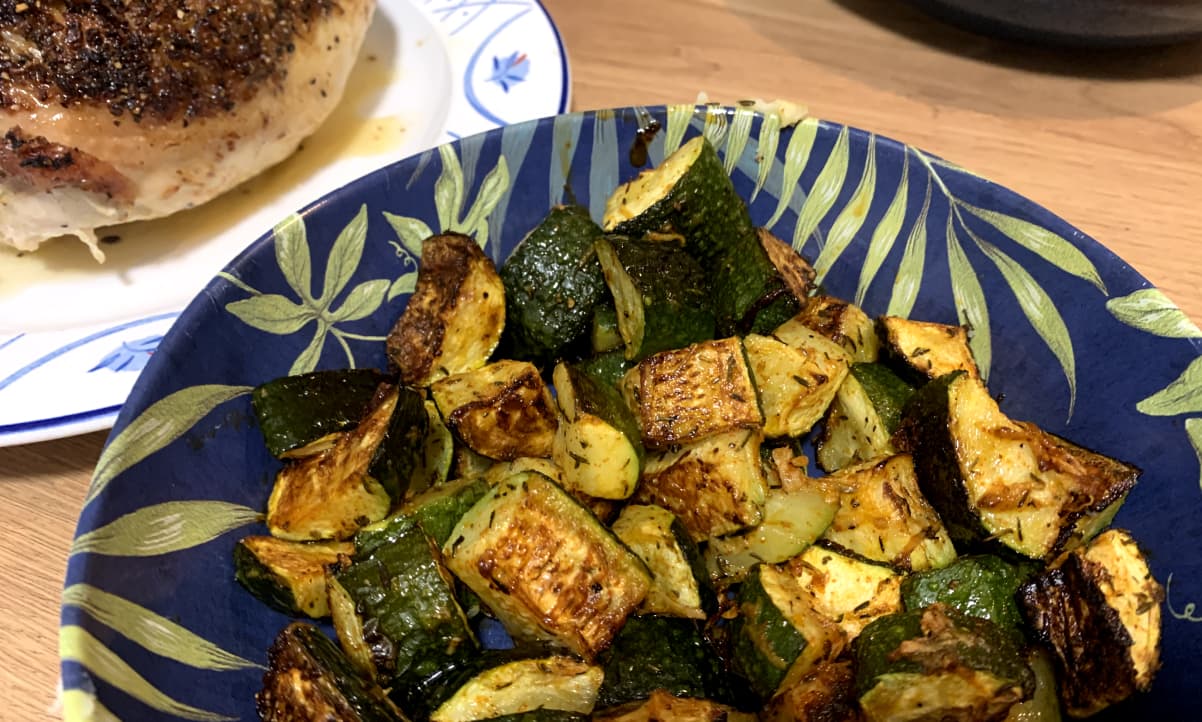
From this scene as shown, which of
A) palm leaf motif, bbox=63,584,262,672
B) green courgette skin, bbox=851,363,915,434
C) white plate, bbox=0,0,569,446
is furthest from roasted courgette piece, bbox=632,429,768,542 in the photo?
white plate, bbox=0,0,569,446

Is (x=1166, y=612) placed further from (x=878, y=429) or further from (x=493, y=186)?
(x=493, y=186)

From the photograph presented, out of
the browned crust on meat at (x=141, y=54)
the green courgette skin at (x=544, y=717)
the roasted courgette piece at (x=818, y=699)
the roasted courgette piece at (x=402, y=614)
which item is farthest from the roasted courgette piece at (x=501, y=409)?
the browned crust on meat at (x=141, y=54)

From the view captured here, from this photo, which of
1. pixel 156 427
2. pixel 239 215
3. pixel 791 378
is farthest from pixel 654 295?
pixel 239 215

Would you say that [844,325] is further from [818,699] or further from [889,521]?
[818,699]

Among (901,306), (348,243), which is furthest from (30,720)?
(901,306)

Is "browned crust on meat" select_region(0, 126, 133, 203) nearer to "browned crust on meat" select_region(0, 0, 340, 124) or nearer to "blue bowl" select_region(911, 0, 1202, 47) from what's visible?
"browned crust on meat" select_region(0, 0, 340, 124)
